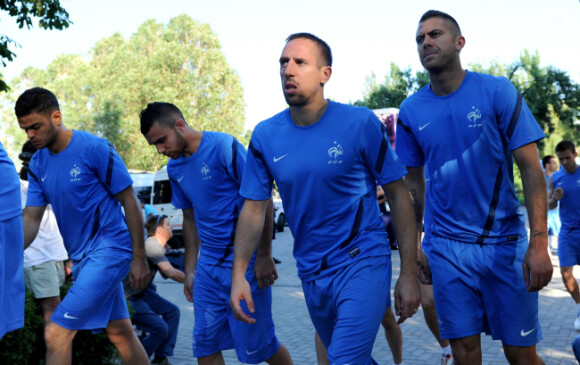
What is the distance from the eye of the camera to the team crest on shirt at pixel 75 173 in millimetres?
4719

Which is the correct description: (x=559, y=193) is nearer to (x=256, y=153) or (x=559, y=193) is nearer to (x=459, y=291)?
(x=459, y=291)

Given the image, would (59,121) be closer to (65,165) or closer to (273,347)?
(65,165)

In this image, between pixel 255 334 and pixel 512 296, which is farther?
pixel 255 334

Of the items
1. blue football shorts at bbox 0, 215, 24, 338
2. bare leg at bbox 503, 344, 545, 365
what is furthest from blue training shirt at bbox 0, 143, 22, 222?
bare leg at bbox 503, 344, 545, 365

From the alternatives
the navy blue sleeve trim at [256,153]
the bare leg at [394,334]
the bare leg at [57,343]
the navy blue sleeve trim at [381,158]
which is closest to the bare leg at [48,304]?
the bare leg at [57,343]

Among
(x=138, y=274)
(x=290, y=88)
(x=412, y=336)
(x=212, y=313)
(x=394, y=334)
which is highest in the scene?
(x=290, y=88)

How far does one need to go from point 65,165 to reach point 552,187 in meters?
6.78

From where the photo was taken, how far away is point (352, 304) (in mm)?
3299

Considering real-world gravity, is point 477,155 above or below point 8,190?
above

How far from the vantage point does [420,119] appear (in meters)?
3.90

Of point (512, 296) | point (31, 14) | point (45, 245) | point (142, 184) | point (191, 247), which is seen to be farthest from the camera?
point (142, 184)

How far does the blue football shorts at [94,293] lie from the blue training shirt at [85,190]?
0.09 meters

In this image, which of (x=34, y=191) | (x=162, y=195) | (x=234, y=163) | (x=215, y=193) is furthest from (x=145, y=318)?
(x=162, y=195)

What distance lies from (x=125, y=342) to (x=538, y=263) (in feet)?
9.96
